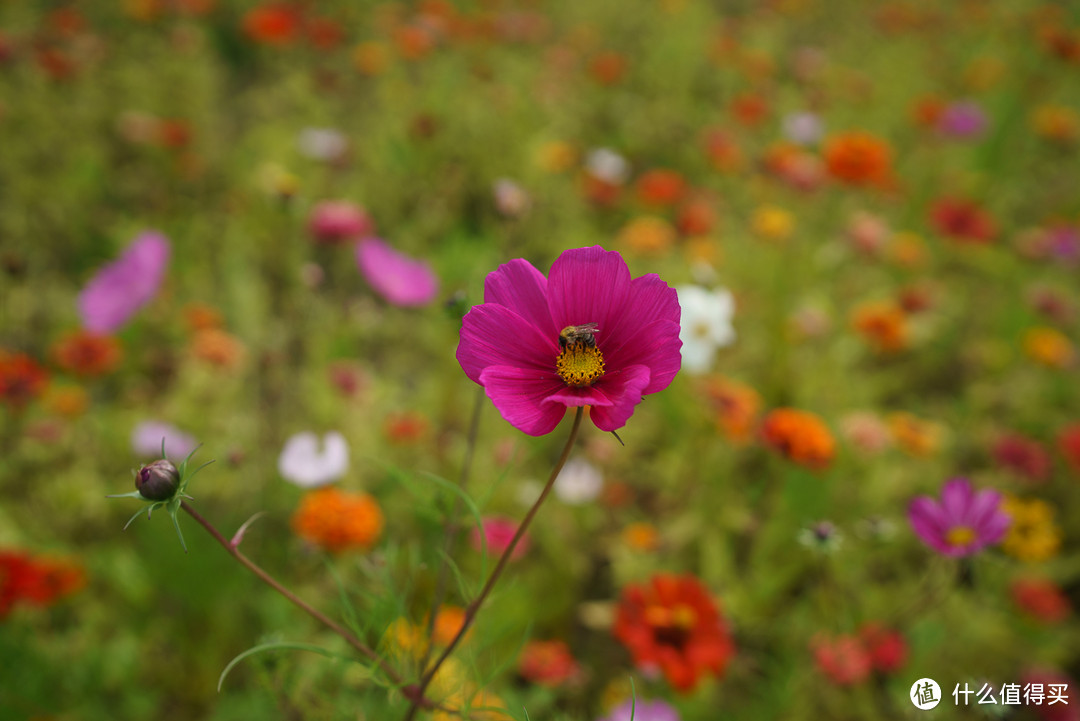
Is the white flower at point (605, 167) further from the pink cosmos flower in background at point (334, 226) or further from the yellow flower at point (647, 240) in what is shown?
the pink cosmos flower in background at point (334, 226)

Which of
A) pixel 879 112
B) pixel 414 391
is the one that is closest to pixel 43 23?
pixel 414 391

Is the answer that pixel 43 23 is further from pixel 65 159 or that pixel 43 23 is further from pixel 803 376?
pixel 803 376

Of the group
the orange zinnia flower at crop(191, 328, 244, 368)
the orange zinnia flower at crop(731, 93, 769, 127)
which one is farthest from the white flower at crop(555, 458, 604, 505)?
the orange zinnia flower at crop(731, 93, 769, 127)

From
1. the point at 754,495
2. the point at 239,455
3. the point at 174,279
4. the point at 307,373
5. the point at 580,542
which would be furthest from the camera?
the point at 174,279

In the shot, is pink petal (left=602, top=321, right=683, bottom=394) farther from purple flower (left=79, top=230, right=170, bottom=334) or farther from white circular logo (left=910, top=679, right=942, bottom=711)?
purple flower (left=79, top=230, right=170, bottom=334)

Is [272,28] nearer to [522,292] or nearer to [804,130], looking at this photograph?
[804,130]

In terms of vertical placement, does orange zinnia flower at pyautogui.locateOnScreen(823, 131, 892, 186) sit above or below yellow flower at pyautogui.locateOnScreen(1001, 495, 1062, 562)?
above

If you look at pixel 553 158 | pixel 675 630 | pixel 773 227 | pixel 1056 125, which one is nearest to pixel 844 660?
pixel 675 630

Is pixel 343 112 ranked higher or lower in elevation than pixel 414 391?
higher
